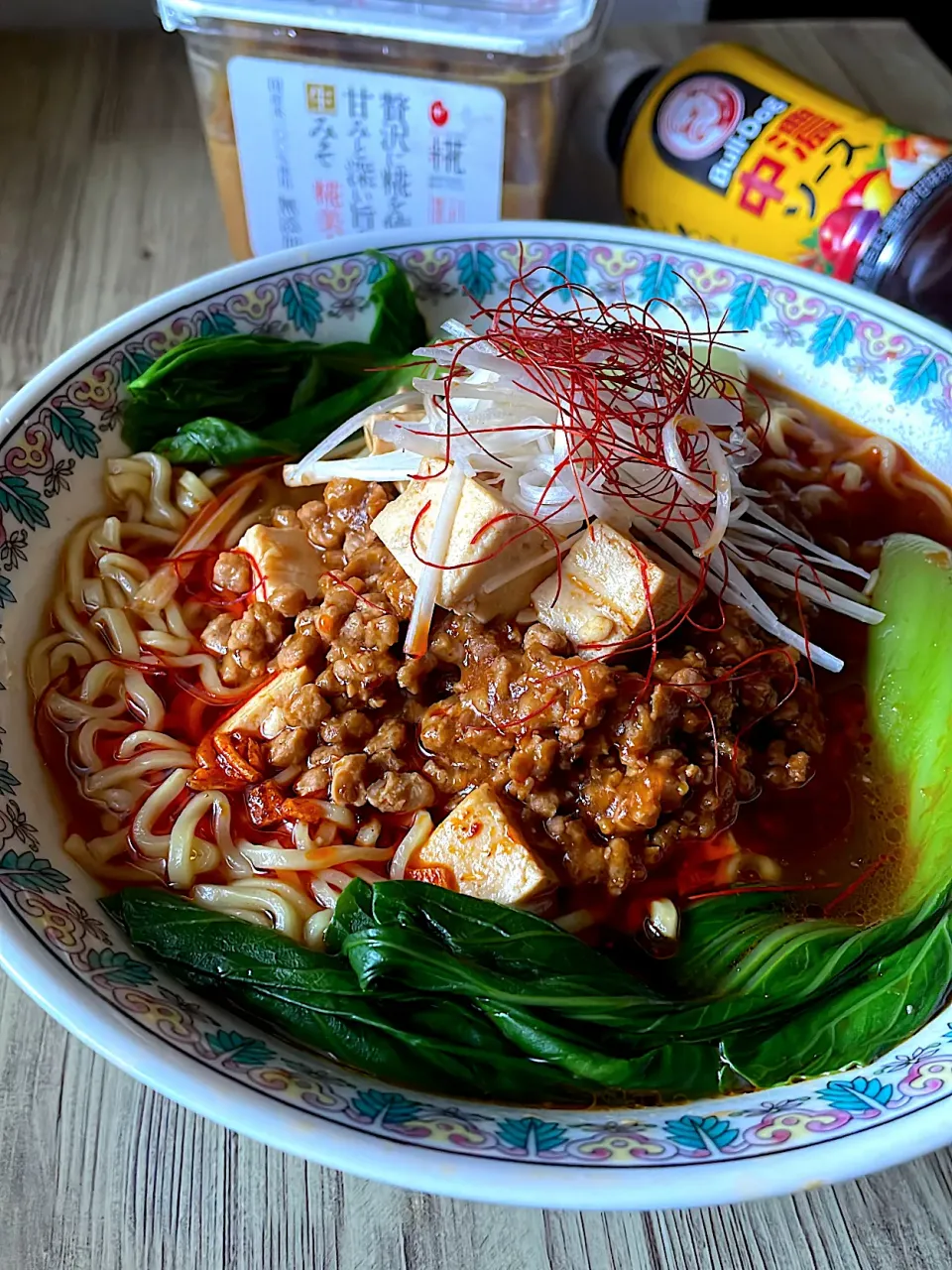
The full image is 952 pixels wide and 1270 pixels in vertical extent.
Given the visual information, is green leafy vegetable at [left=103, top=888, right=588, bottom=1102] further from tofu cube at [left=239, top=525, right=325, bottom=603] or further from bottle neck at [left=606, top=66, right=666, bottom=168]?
bottle neck at [left=606, top=66, right=666, bottom=168]

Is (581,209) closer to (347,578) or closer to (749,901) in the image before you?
(347,578)

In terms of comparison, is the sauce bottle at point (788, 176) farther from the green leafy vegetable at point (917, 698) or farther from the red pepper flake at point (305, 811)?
the red pepper flake at point (305, 811)

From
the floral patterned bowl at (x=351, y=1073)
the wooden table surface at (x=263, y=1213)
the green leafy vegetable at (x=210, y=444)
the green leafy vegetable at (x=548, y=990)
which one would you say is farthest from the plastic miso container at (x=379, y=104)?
the wooden table surface at (x=263, y=1213)

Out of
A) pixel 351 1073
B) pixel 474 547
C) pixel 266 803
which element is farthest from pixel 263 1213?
pixel 474 547

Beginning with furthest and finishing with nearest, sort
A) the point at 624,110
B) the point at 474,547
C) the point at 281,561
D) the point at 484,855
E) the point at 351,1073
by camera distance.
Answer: the point at 624,110, the point at 281,561, the point at 474,547, the point at 484,855, the point at 351,1073

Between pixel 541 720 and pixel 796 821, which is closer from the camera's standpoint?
pixel 541 720

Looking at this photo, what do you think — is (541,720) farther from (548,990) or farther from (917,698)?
(917,698)

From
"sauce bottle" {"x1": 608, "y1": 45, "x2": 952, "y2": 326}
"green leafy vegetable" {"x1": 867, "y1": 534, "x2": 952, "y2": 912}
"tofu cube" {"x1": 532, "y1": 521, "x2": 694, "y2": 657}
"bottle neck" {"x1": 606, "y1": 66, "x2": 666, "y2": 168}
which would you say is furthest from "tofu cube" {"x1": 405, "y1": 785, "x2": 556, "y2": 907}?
"bottle neck" {"x1": 606, "y1": 66, "x2": 666, "y2": 168}

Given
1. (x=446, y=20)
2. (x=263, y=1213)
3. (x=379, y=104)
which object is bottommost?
(x=263, y=1213)
